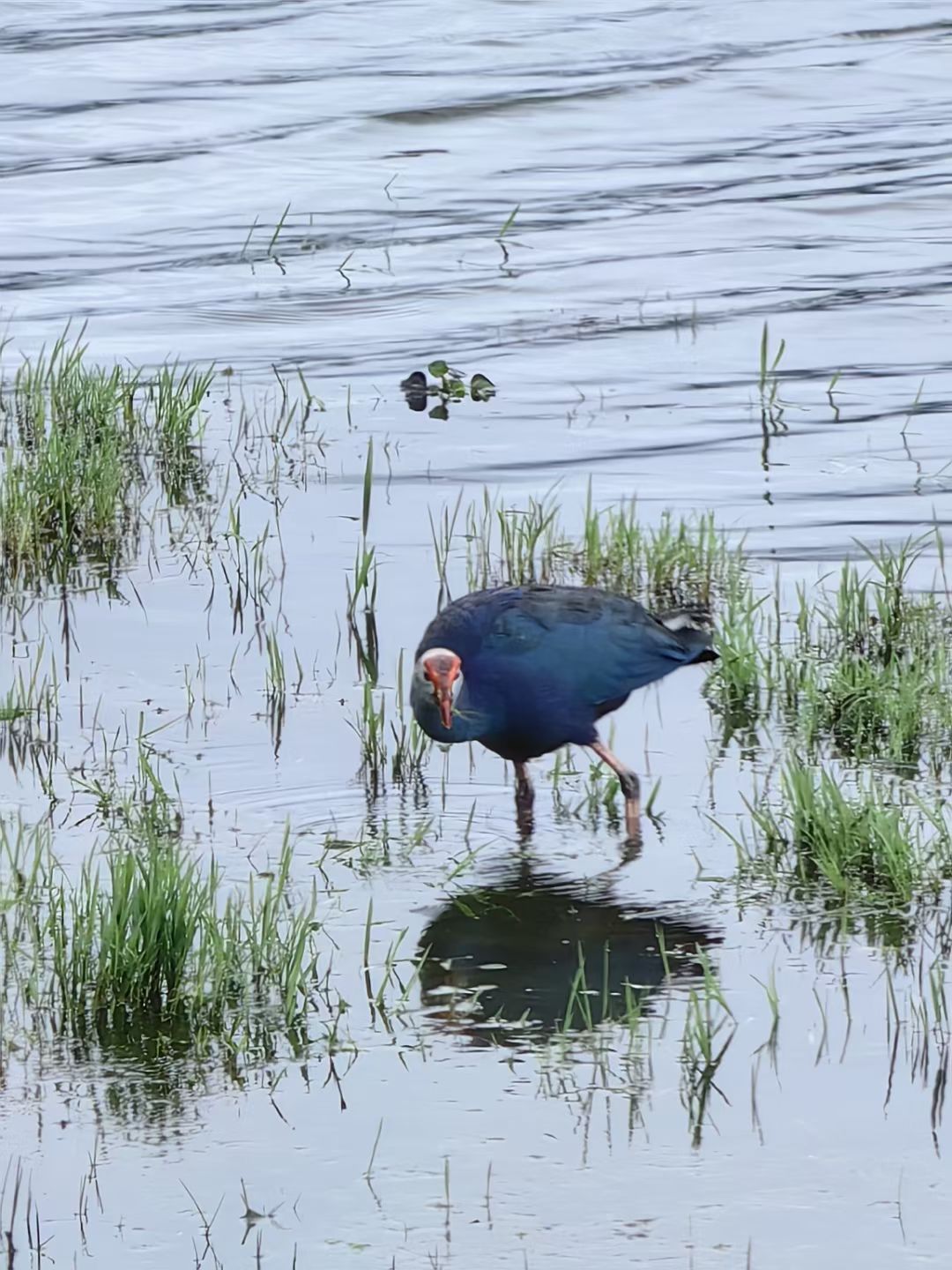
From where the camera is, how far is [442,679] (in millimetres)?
5980

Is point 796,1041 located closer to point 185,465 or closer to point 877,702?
point 877,702

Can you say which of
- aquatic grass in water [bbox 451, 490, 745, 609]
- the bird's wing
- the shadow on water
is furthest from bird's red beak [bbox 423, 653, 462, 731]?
aquatic grass in water [bbox 451, 490, 745, 609]

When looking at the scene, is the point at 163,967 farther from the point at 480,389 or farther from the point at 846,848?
the point at 480,389

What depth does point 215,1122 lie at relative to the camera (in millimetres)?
4449

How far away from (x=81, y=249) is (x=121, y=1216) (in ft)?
35.6

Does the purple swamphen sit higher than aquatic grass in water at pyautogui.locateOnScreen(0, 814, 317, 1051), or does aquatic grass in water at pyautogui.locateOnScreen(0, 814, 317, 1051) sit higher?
the purple swamphen

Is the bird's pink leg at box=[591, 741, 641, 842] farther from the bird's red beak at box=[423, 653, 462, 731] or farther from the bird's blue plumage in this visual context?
the bird's red beak at box=[423, 653, 462, 731]

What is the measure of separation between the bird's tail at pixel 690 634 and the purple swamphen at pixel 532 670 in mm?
81

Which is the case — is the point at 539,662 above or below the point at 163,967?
above

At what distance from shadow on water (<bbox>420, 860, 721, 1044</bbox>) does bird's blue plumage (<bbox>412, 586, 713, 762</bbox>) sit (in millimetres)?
394

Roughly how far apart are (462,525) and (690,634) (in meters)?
2.36

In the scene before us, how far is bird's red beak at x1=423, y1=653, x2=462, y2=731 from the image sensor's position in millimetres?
5969

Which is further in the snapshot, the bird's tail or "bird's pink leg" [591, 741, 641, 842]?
the bird's tail

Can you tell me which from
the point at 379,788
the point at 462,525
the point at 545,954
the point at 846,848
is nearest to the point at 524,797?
the point at 379,788
